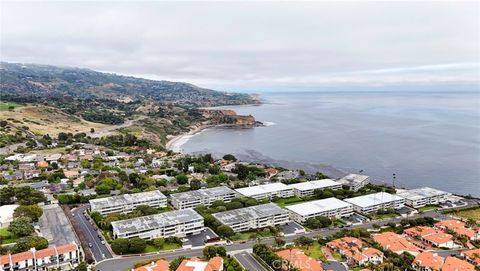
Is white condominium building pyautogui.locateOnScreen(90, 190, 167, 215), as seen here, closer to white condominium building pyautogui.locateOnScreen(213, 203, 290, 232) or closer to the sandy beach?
white condominium building pyautogui.locateOnScreen(213, 203, 290, 232)

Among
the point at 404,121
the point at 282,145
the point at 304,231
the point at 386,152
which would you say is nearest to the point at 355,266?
the point at 304,231

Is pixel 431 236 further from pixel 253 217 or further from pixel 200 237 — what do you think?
pixel 200 237

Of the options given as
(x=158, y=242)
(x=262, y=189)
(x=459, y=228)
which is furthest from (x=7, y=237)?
(x=459, y=228)

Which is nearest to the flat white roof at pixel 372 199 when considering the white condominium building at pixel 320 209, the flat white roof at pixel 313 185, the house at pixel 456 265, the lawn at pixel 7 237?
the white condominium building at pixel 320 209

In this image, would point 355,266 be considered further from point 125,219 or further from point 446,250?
point 125,219

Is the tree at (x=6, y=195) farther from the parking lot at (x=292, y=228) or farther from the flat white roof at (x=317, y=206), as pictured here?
the flat white roof at (x=317, y=206)

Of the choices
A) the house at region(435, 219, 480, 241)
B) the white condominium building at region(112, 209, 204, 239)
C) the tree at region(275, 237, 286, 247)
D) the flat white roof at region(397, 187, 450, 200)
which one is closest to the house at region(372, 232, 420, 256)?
the house at region(435, 219, 480, 241)
